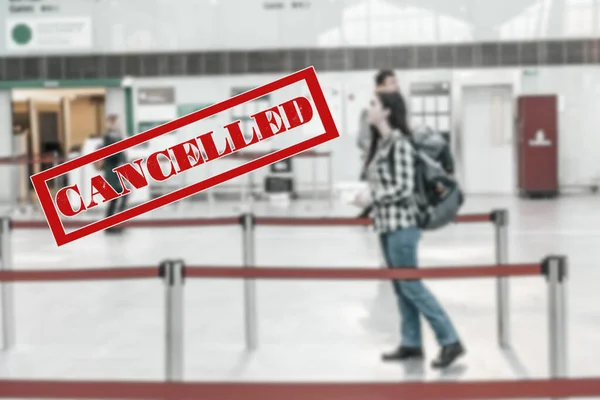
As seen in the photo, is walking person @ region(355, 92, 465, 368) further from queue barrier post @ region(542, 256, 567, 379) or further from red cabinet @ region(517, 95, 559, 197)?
red cabinet @ region(517, 95, 559, 197)

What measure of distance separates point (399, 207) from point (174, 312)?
172 centimetres

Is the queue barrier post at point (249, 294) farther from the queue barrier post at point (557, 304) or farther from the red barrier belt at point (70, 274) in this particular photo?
the queue barrier post at point (557, 304)

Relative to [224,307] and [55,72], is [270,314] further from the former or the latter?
[55,72]

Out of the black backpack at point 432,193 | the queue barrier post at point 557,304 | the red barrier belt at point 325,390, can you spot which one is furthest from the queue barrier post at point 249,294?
the red barrier belt at point 325,390

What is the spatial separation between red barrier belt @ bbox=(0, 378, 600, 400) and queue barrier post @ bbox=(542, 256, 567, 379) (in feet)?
5.52

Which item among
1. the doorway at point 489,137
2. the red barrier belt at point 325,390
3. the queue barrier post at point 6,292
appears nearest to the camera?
the red barrier belt at point 325,390

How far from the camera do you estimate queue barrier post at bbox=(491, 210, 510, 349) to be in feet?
19.7

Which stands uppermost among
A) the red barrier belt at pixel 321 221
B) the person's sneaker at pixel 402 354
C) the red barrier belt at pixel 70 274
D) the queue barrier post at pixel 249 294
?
the red barrier belt at pixel 321 221

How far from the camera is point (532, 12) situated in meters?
20.2

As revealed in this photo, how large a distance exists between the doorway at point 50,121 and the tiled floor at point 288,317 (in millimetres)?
9629

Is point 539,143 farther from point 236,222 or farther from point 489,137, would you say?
point 236,222

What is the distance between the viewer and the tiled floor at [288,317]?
5.50 metres

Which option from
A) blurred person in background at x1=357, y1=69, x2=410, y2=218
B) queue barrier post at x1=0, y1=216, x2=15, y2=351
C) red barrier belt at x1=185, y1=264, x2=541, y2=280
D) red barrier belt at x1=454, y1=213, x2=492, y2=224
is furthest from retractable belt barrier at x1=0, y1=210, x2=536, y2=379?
blurred person in background at x1=357, y1=69, x2=410, y2=218

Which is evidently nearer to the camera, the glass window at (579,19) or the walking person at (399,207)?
the walking person at (399,207)
